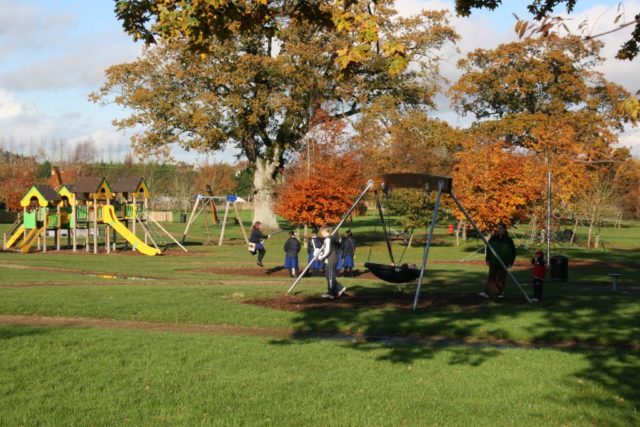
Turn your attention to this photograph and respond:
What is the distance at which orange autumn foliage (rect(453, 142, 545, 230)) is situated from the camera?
130 ft

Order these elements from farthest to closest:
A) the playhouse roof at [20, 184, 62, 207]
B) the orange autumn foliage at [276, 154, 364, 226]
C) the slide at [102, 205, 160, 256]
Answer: the orange autumn foliage at [276, 154, 364, 226] → the playhouse roof at [20, 184, 62, 207] → the slide at [102, 205, 160, 256]

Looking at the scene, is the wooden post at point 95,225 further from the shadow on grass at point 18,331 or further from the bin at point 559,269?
the shadow on grass at point 18,331

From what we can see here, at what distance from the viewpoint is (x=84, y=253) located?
40.6 meters

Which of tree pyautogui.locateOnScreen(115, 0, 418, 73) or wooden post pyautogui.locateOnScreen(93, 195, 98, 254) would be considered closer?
tree pyautogui.locateOnScreen(115, 0, 418, 73)

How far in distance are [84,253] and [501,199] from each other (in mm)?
21662

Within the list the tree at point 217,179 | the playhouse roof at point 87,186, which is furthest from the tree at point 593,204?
the tree at point 217,179

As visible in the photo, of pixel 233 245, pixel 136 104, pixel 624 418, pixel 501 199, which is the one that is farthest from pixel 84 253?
pixel 624 418

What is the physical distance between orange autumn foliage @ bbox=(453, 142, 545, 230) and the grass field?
17.7m

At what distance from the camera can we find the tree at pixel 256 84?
51.1 m

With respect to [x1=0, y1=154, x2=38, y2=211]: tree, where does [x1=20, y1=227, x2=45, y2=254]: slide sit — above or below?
below

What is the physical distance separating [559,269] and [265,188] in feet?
115

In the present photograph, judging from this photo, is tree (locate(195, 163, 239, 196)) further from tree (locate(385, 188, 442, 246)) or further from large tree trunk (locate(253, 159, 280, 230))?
tree (locate(385, 188, 442, 246))

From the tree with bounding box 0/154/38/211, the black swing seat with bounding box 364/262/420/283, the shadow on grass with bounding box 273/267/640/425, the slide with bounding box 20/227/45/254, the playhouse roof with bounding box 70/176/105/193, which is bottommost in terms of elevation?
the shadow on grass with bounding box 273/267/640/425

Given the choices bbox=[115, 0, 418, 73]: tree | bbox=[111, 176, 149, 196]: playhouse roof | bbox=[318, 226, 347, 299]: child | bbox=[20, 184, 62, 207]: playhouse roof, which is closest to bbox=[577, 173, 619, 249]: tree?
bbox=[111, 176, 149, 196]: playhouse roof
